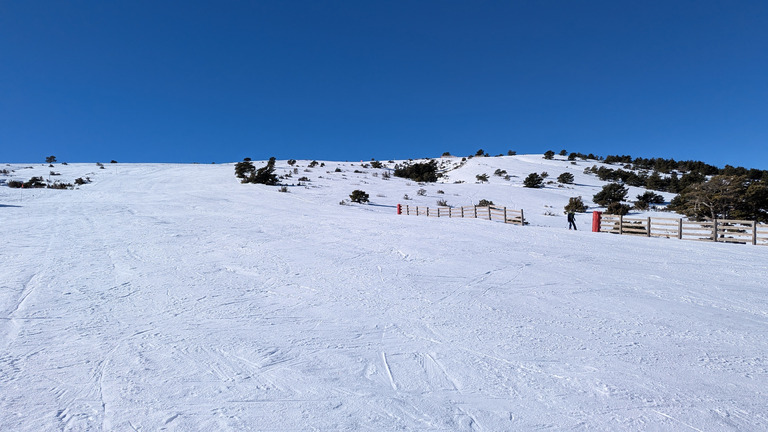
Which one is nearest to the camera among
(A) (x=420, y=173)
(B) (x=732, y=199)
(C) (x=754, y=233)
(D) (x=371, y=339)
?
(D) (x=371, y=339)

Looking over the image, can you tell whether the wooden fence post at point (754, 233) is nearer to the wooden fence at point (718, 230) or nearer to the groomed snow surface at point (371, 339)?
the wooden fence at point (718, 230)

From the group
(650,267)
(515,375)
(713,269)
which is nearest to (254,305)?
(515,375)

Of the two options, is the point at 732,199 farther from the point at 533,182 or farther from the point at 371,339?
the point at 371,339

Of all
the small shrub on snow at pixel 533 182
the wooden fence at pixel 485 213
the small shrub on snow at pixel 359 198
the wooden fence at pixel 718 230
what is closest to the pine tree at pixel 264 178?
the small shrub on snow at pixel 359 198

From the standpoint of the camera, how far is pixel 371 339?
470 cm

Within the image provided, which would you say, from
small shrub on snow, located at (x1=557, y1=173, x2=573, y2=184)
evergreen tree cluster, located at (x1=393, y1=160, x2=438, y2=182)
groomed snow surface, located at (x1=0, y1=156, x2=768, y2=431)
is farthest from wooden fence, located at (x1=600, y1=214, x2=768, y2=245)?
evergreen tree cluster, located at (x1=393, y1=160, x2=438, y2=182)

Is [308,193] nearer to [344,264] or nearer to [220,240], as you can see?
[220,240]

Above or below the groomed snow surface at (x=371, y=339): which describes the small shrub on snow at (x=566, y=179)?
above

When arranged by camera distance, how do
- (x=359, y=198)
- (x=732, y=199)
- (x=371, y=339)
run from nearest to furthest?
(x=371, y=339) < (x=732, y=199) < (x=359, y=198)

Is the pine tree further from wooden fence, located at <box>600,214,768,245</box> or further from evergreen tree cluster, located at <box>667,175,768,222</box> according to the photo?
evergreen tree cluster, located at <box>667,175,768,222</box>

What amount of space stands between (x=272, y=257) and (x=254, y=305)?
3.77 m

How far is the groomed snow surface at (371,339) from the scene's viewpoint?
323 cm

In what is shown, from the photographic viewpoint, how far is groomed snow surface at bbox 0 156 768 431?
10.6 ft

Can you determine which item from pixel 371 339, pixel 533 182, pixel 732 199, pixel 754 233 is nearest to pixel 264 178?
pixel 533 182
